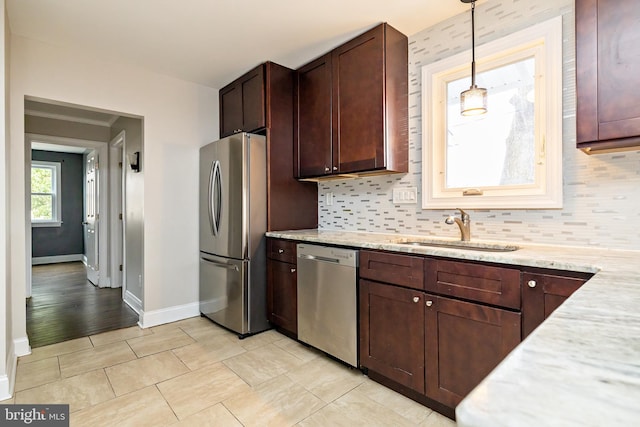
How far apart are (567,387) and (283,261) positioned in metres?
2.45

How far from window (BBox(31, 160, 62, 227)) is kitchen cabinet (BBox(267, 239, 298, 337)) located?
6.43 metres

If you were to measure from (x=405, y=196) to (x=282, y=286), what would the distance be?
4.08ft

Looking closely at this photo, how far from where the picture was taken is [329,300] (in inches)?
91.7

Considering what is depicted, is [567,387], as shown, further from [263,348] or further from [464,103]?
[263,348]

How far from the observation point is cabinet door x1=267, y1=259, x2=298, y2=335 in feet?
8.70

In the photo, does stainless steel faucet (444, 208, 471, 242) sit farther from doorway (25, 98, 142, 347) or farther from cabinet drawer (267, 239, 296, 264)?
doorway (25, 98, 142, 347)

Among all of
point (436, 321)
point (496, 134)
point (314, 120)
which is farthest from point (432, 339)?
point (314, 120)

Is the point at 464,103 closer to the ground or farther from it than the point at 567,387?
farther from it

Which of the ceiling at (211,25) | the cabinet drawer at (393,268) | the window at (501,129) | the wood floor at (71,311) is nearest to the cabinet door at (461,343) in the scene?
the cabinet drawer at (393,268)

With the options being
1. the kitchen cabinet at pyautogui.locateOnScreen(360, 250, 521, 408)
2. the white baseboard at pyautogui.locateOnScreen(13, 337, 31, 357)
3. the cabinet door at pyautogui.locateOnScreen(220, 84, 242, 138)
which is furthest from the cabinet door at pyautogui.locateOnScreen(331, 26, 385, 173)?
the white baseboard at pyautogui.locateOnScreen(13, 337, 31, 357)

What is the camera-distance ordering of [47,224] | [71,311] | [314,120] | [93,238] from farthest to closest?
[47,224], [93,238], [71,311], [314,120]

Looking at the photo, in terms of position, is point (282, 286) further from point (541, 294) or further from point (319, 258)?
point (541, 294)

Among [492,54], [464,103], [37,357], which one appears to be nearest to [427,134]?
[464,103]

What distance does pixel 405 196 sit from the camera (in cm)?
256
